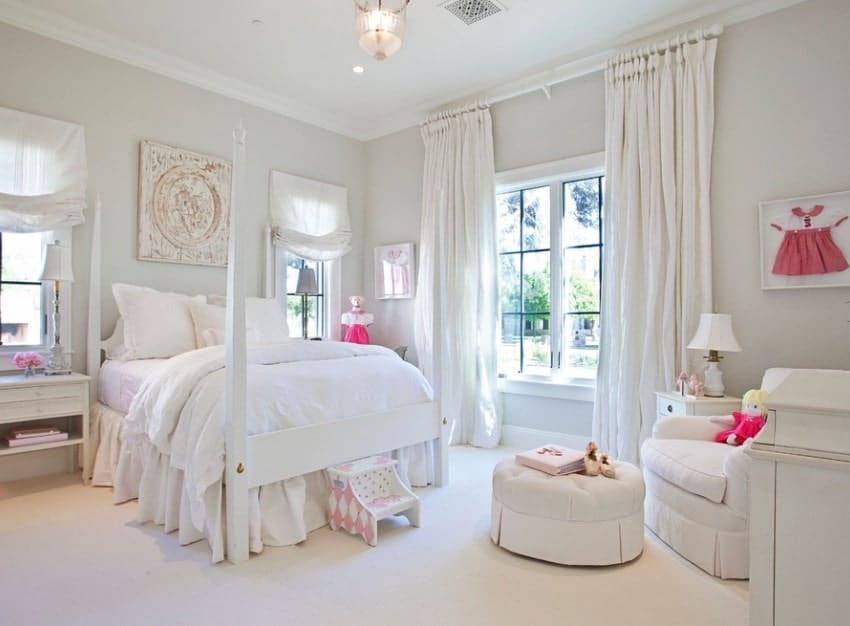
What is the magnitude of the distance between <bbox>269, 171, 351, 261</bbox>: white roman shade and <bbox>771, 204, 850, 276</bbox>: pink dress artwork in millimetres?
3450

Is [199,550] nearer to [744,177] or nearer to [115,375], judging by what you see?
[115,375]

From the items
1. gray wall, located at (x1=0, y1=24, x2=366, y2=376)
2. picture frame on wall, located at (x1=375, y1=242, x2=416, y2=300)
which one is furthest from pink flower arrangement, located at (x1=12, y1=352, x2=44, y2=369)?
picture frame on wall, located at (x1=375, y1=242, x2=416, y2=300)

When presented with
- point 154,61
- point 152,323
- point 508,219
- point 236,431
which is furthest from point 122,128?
point 508,219

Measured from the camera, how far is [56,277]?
3090 millimetres

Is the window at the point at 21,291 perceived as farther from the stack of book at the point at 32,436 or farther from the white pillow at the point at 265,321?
the white pillow at the point at 265,321

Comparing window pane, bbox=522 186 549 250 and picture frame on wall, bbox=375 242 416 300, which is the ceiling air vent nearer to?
window pane, bbox=522 186 549 250

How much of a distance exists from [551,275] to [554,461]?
78.0 inches

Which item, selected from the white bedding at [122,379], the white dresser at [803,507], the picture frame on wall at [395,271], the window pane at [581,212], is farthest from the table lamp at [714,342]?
the white bedding at [122,379]

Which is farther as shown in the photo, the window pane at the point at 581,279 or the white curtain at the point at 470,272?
the white curtain at the point at 470,272

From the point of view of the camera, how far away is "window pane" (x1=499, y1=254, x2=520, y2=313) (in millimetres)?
4238

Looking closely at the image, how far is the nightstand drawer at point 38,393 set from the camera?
282cm

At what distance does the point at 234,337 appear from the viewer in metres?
2.18

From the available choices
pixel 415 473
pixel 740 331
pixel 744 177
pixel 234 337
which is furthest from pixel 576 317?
pixel 234 337

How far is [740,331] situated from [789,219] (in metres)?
0.68
